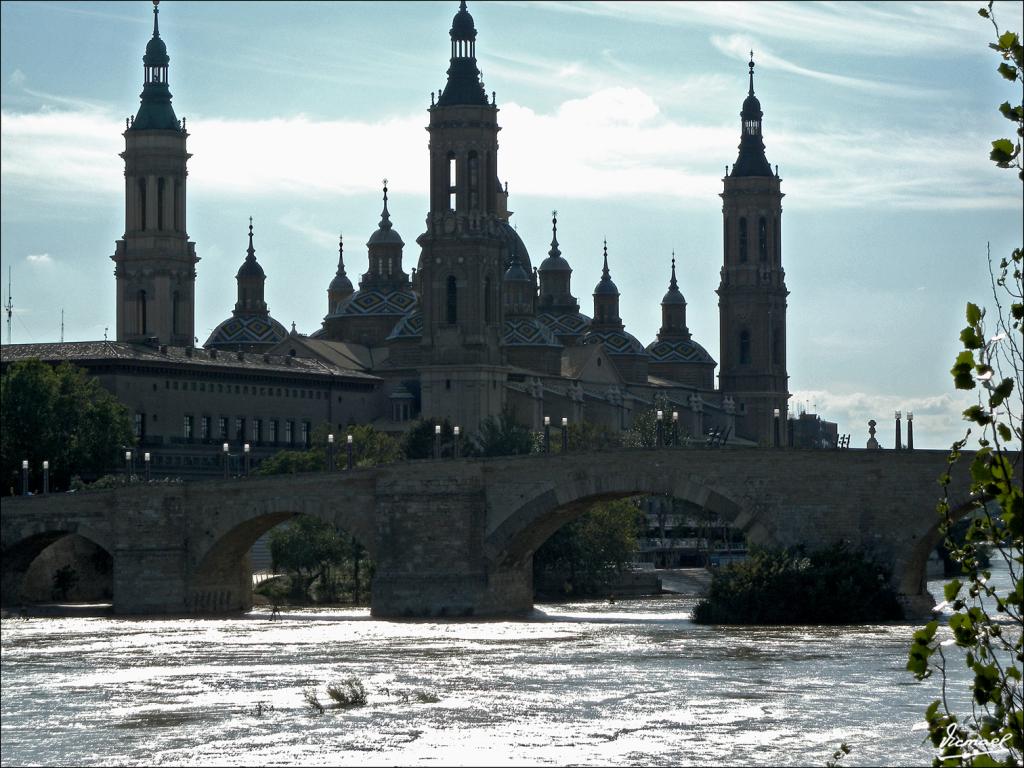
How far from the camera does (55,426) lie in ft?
278

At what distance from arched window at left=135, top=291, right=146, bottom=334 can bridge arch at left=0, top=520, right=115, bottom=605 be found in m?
51.2

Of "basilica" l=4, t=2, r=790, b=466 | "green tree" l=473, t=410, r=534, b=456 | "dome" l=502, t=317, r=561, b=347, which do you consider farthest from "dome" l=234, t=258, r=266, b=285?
"green tree" l=473, t=410, r=534, b=456

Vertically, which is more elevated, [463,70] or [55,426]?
[463,70]

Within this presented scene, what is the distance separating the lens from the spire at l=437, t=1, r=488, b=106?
116 m

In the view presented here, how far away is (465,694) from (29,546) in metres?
34.1

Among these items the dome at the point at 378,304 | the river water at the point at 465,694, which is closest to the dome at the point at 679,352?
the dome at the point at 378,304

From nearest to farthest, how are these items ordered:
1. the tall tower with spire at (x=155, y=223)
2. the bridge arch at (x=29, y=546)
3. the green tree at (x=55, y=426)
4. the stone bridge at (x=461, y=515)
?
the stone bridge at (x=461, y=515), the bridge arch at (x=29, y=546), the green tree at (x=55, y=426), the tall tower with spire at (x=155, y=223)

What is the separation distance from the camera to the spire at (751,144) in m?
149

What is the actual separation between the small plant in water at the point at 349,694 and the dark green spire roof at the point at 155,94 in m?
85.0

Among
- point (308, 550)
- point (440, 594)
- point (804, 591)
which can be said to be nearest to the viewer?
point (804, 591)

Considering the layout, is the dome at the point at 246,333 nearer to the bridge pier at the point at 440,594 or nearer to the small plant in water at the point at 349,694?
the bridge pier at the point at 440,594

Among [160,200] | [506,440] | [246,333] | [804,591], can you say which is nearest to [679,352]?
[246,333]

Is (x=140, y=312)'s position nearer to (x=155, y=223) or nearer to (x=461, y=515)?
(x=155, y=223)

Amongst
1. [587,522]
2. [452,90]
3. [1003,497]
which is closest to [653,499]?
[452,90]
